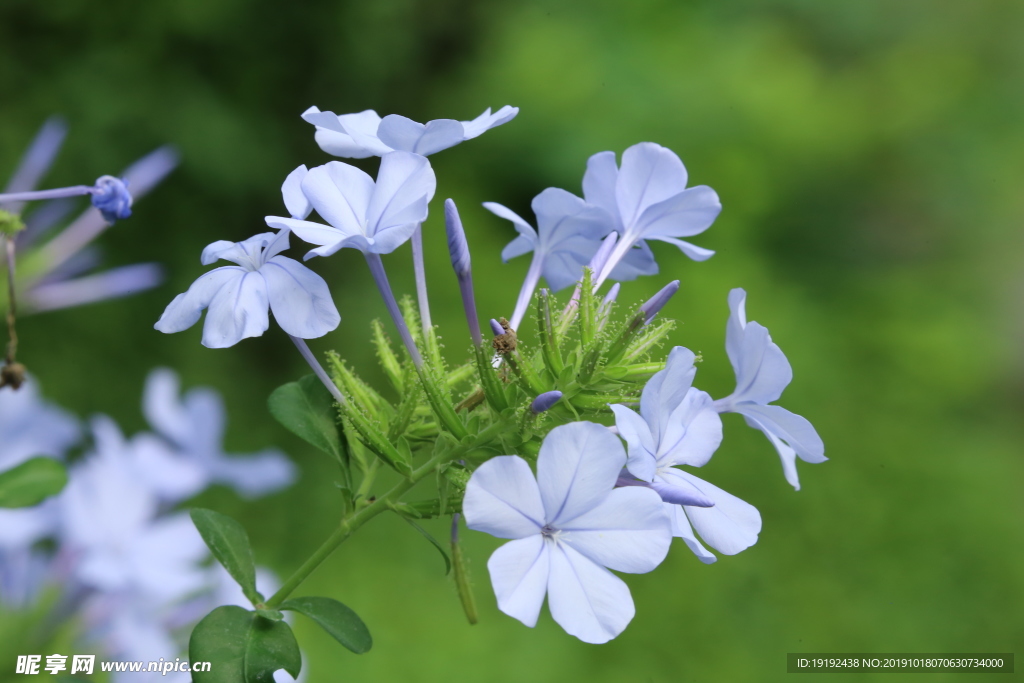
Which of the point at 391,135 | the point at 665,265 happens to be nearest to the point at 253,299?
the point at 391,135

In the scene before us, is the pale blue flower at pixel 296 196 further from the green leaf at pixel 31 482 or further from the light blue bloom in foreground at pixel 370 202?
the green leaf at pixel 31 482

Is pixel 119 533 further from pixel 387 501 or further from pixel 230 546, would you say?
pixel 387 501

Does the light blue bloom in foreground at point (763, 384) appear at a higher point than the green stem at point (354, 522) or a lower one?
higher

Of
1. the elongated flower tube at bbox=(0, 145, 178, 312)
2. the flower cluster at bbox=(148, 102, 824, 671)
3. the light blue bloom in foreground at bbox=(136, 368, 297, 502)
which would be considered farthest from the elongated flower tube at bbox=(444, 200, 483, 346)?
the light blue bloom in foreground at bbox=(136, 368, 297, 502)

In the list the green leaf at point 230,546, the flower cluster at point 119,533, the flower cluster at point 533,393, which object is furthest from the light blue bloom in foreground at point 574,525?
the flower cluster at point 119,533

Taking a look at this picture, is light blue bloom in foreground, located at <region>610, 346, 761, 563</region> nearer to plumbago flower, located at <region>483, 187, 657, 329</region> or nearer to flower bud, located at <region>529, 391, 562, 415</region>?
flower bud, located at <region>529, 391, 562, 415</region>
